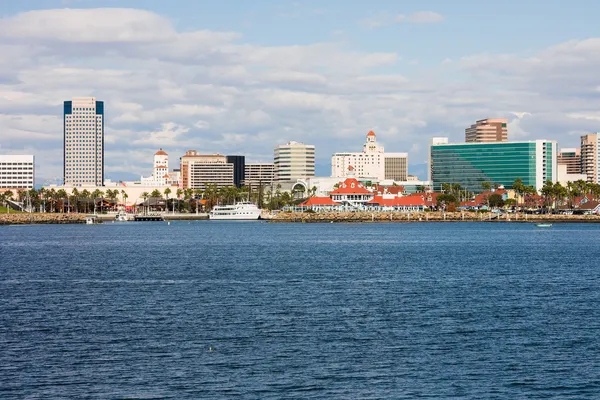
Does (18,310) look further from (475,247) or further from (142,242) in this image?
(142,242)

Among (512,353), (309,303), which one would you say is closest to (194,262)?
(309,303)

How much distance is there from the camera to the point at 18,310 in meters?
46.4

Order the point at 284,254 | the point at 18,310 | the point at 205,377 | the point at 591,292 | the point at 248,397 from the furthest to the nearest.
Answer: the point at 284,254, the point at 591,292, the point at 18,310, the point at 205,377, the point at 248,397

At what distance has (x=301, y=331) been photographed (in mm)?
39875

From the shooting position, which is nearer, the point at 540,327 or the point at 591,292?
the point at 540,327

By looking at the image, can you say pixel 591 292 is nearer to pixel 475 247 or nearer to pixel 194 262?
pixel 194 262

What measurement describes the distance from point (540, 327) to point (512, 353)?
639 cm

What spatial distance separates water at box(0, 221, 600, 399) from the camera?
3042 centimetres

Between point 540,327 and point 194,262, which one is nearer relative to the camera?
point 540,327

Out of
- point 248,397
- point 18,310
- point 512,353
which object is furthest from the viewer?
point 18,310

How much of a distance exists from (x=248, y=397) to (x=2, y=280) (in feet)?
127

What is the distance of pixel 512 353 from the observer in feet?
115

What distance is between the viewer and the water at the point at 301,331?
30.4m

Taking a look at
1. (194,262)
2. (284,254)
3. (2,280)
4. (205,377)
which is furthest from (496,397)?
(284,254)
